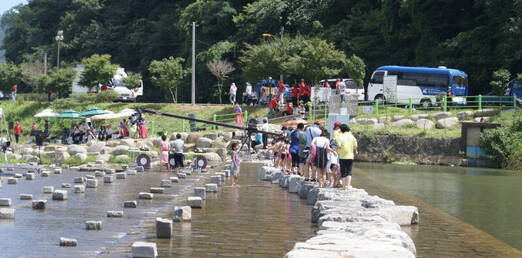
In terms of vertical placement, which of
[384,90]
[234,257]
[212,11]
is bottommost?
[234,257]

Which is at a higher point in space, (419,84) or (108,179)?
(419,84)

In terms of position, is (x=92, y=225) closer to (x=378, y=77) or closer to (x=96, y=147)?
(x=96, y=147)

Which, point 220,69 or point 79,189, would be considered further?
point 220,69

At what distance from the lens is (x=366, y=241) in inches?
433

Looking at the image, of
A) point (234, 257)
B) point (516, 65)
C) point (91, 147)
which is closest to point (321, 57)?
point (516, 65)

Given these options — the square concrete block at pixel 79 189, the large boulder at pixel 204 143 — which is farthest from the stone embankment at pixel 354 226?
the large boulder at pixel 204 143

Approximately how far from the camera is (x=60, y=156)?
3681cm

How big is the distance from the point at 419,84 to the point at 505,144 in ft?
38.4

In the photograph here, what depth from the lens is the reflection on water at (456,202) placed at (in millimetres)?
14844

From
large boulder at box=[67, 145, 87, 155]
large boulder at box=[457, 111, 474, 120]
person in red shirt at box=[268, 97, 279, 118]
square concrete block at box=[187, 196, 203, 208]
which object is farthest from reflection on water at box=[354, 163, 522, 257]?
large boulder at box=[67, 145, 87, 155]

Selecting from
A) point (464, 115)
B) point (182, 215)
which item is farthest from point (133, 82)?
point (182, 215)

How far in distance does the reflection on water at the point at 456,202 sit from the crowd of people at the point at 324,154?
5.30ft

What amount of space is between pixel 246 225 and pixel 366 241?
198 inches

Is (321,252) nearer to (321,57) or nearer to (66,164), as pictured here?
(66,164)
